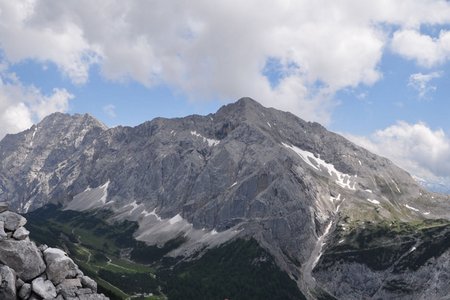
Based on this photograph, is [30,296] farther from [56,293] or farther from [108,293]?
[108,293]

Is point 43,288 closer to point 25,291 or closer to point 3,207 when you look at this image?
point 25,291

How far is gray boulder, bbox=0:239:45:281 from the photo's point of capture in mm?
48406

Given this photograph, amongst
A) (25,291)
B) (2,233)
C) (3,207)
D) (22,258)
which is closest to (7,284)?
(25,291)

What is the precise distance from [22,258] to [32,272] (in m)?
1.71

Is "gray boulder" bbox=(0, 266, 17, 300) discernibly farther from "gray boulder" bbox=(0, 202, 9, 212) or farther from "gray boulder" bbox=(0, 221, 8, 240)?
→ "gray boulder" bbox=(0, 202, 9, 212)

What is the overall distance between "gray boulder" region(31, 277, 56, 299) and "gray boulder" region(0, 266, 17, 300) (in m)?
1.94

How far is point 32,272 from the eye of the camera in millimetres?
49125

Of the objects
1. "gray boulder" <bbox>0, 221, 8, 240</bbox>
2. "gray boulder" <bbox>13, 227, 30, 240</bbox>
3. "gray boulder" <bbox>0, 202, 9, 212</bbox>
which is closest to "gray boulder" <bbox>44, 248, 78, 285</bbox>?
"gray boulder" <bbox>13, 227, 30, 240</bbox>

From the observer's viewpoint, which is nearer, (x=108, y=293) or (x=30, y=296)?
(x=30, y=296)

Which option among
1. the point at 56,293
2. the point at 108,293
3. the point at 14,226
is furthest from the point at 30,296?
the point at 108,293

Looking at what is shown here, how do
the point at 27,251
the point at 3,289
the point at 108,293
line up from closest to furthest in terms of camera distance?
the point at 3,289, the point at 27,251, the point at 108,293

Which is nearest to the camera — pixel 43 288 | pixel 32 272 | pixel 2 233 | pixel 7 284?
pixel 7 284

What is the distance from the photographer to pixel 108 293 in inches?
6491

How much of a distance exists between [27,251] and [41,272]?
98.6 inches
